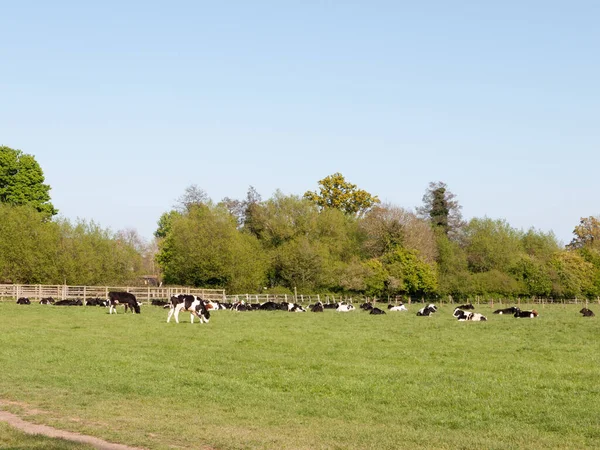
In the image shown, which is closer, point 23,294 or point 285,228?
point 23,294

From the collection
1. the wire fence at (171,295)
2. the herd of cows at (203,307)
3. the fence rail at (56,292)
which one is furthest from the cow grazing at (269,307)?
the fence rail at (56,292)

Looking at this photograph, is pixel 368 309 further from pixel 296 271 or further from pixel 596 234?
pixel 596 234

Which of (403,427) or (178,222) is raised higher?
(178,222)

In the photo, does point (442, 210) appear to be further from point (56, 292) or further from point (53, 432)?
point (53, 432)

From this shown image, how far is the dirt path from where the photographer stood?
1107cm

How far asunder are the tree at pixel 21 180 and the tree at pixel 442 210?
54096mm

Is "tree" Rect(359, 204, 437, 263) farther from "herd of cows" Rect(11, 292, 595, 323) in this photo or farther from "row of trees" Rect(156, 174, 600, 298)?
"herd of cows" Rect(11, 292, 595, 323)

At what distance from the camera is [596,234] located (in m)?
125

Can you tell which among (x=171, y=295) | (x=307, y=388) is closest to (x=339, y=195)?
(x=171, y=295)

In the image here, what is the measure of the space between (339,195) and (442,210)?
1510cm

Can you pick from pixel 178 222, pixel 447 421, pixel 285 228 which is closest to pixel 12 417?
pixel 447 421

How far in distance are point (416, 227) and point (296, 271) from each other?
1573 centimetres

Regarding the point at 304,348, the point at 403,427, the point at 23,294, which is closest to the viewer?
the point at 403,427

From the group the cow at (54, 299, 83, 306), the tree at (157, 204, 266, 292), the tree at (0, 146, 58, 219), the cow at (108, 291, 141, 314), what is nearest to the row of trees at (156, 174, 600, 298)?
the tree at (157, 204, 266, 292)
